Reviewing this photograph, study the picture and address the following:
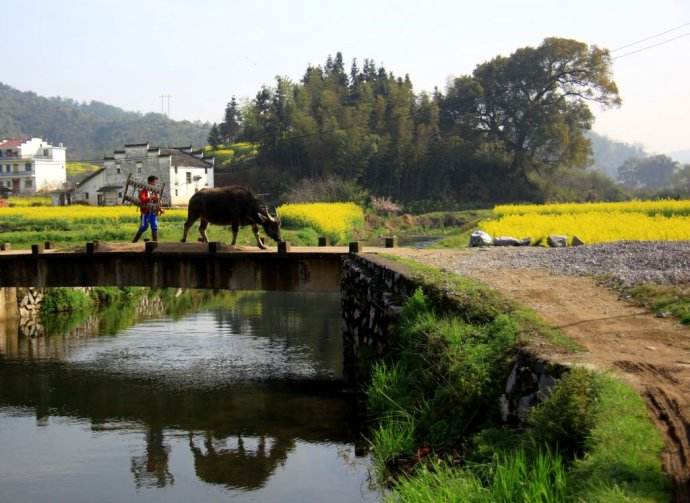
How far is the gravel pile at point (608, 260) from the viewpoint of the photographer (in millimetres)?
11606

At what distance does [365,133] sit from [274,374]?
62156 mm

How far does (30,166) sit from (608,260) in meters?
86.0

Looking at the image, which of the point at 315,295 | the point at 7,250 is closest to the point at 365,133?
the point at 315,295

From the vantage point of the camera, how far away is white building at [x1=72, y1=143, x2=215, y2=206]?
62938 millimetres

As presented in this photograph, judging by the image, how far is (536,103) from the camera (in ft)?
257

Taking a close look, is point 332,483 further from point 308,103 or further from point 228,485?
point 308,103

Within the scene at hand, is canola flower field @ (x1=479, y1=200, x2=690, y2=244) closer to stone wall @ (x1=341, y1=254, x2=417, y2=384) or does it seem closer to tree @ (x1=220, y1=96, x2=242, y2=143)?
stone wall @ (x1=341, y1=254, x2=417, y2=384)

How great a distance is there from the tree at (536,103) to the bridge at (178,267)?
62.9 m

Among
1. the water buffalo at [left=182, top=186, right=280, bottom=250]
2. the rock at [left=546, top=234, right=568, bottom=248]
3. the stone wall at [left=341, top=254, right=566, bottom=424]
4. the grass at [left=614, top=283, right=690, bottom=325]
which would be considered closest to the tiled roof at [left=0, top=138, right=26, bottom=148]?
the water buffalo at [left=182, top=186, right=280, bottom=250]

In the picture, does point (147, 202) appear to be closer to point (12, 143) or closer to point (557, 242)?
point (557, 242)

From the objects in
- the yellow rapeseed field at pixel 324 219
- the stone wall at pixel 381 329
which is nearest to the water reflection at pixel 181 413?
the stone wall at pixel 381 329

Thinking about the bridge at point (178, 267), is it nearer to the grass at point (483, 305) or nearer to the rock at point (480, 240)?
the grass at point (483, 305)

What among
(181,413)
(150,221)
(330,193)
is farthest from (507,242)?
(330,193)

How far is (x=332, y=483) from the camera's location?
9.65 metres
